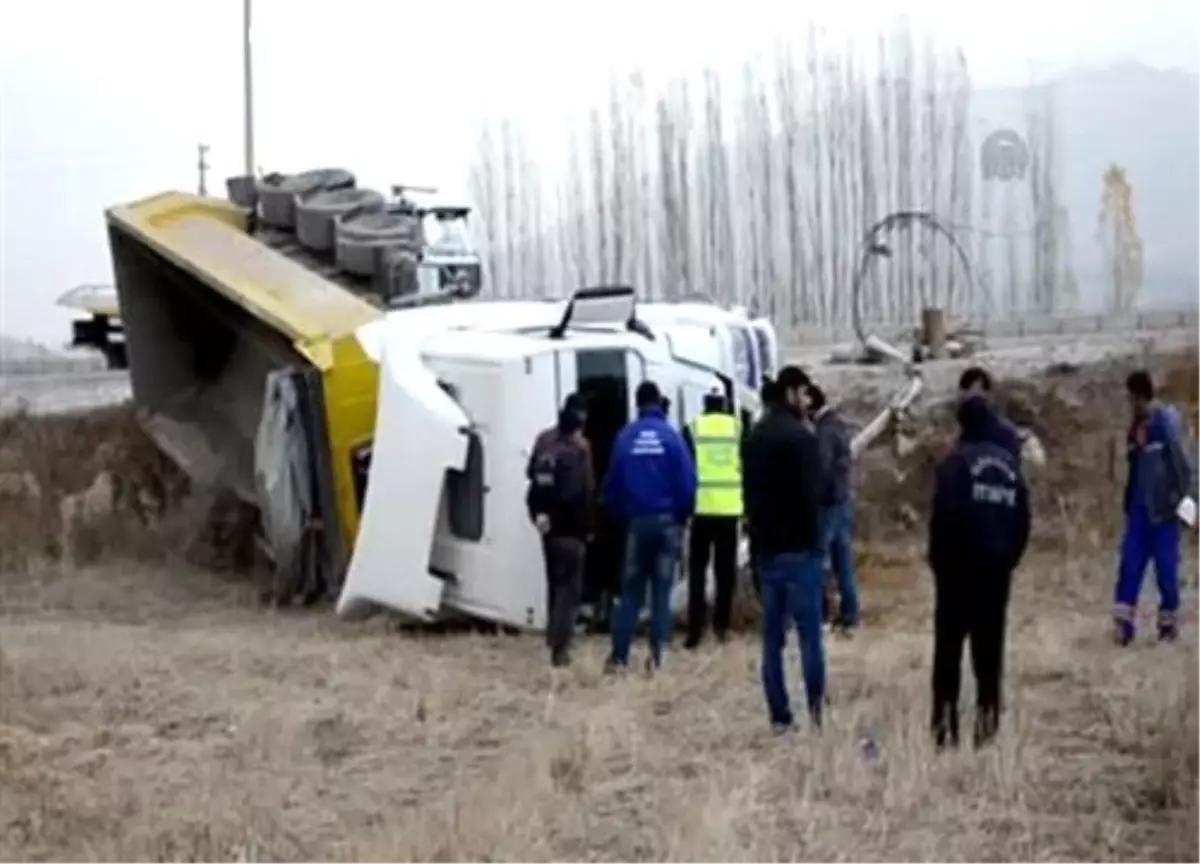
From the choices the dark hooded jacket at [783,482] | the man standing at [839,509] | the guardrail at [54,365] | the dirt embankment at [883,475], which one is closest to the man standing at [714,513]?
the man standing at [839,509]

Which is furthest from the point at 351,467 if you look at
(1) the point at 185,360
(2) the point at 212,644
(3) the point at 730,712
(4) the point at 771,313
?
(4) the point at 771,313

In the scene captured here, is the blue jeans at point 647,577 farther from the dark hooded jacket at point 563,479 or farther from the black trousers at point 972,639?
the black trousers at point 972,639

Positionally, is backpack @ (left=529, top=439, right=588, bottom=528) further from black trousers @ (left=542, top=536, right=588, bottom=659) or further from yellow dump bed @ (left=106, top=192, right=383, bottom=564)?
yellow dump bed @ (left=106, top=192, right=383, bottom=564)

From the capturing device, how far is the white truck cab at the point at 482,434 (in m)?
12.9

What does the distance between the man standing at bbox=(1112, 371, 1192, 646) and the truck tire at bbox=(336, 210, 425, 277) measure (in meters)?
6.85

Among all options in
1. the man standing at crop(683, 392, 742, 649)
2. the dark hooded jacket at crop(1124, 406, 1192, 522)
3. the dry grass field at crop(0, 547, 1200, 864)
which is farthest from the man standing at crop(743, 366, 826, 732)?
the man standing at crop(683, 392, 742, 649)

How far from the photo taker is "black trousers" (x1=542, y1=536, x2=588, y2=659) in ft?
38.8

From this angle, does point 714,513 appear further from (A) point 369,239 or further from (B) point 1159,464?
(A) point 369,239

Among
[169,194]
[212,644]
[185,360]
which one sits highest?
[169,194]

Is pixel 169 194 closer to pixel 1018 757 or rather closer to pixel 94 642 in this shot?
pixel 94 642

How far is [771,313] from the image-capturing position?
134ft

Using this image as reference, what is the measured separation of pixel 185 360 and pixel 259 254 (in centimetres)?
178

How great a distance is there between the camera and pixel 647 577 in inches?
461

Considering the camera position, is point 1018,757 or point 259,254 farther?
point 259,254
